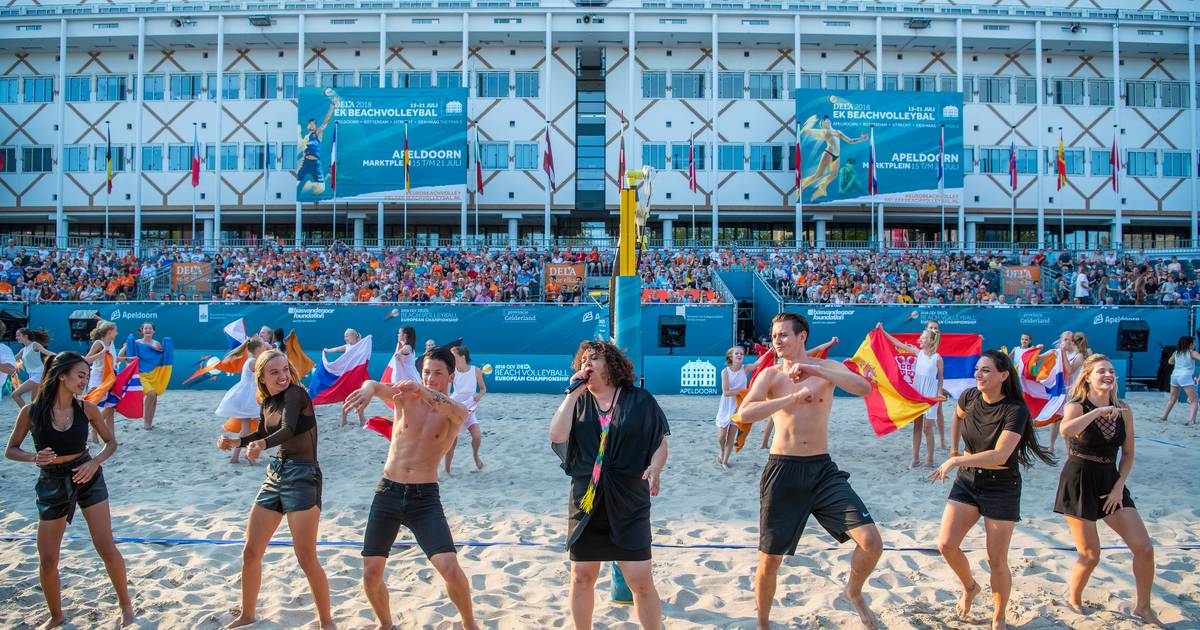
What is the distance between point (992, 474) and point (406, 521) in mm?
3312

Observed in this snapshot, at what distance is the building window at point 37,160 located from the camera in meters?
33.5

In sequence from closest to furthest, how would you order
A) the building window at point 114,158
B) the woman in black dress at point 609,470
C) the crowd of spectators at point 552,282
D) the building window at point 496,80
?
the woman in black dress at point 609,470, the crowd of spectators at point 552,282, the building window at point 496,80, the building window at point 114,158

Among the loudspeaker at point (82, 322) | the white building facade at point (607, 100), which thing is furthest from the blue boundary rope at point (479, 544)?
the white building facade at point (607, 100)

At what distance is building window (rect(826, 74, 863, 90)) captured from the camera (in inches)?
1303

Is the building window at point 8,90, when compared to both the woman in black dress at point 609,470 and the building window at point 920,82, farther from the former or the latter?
the woman in black dress at point 609,470

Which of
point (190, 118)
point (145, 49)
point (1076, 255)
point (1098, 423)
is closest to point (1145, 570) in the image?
point (1098, 423)

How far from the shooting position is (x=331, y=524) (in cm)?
651

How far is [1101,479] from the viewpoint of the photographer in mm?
4531

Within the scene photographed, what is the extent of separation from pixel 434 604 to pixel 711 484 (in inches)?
155

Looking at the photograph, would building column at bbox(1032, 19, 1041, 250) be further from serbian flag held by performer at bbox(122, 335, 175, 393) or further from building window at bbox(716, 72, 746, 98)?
serbian flag held by performer at bbox(122, 335, 175, 393)

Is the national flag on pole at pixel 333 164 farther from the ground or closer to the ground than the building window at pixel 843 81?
closer to the ground

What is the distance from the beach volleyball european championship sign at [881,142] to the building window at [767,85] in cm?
216

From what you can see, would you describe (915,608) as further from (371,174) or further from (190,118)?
(190,118)

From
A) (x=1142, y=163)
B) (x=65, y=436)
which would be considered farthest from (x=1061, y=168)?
(x=65, y=436)
